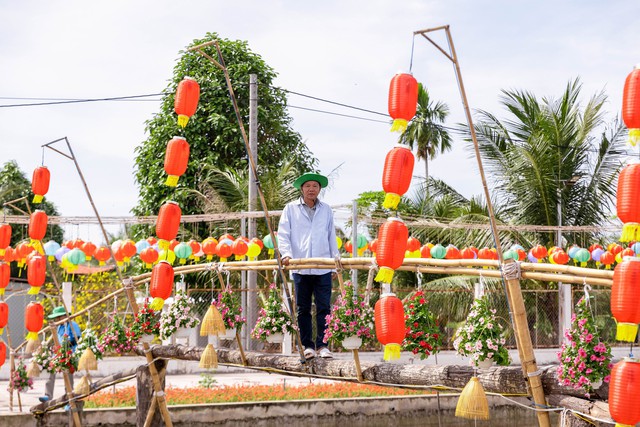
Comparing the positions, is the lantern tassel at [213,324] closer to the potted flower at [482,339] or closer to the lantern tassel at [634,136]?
the potted flower at [482,339]

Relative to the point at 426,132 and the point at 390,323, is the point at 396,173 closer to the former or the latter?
the point at 390,323

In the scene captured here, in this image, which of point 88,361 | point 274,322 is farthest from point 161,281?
point 88,361

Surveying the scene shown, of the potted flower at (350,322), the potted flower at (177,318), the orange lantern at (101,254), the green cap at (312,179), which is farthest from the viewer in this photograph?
the orange lantern at (101,254)

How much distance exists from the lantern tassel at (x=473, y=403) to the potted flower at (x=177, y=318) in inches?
145

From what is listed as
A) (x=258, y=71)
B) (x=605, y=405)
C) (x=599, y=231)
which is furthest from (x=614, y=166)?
Result: (x=605, y=405)

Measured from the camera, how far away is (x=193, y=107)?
674cm

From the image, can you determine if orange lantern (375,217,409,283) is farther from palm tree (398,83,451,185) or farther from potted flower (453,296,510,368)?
palm tree (398,83,451,185)

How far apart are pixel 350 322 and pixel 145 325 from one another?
2964mm

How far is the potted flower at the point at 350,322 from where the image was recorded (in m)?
6.34

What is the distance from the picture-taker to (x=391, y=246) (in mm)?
5227

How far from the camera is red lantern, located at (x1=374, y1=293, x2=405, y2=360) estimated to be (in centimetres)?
536

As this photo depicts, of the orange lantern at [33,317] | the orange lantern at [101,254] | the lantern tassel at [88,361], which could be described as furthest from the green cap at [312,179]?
the orange lantern at [101,254]

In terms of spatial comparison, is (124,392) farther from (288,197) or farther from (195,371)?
(288,197)

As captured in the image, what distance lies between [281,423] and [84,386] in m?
2.53
